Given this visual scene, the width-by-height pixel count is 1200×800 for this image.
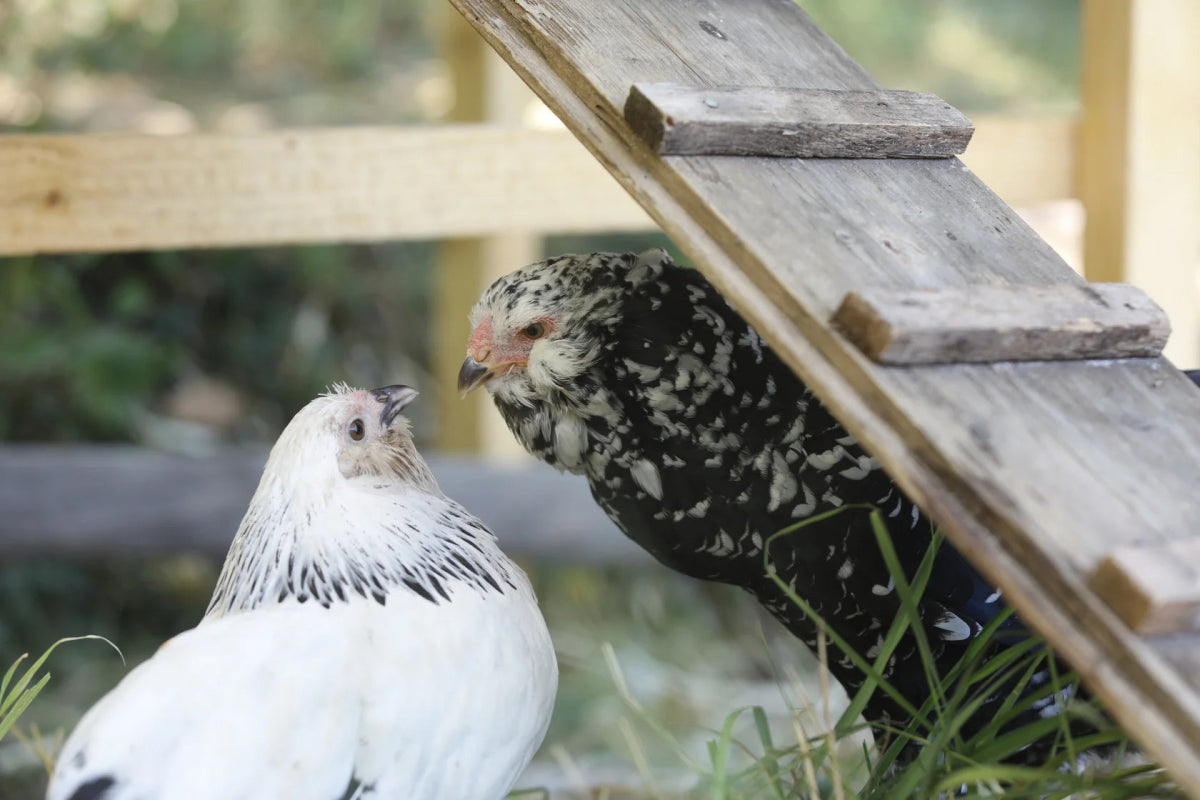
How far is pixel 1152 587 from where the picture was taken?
2.81 ft

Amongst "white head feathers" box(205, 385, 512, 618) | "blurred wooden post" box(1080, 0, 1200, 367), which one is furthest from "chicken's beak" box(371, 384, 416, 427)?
"blurred wooden post" box(1080, 0, 1200, 367)

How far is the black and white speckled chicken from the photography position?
1.46m

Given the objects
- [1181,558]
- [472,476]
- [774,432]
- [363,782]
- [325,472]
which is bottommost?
[472,476]

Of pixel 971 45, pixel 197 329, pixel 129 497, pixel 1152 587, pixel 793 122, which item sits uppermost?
pixel 793 122

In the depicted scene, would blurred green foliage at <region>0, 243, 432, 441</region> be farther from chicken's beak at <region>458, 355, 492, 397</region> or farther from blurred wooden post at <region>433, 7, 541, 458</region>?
chicken's beak at <region>458, 355, 492, 397</region>

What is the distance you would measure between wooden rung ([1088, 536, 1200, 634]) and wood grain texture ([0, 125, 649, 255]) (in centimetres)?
148

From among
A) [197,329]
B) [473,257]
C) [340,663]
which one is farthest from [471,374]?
[197,329]

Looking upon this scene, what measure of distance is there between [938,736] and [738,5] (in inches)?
36.1

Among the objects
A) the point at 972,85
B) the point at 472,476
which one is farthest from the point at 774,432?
the point at 972,85

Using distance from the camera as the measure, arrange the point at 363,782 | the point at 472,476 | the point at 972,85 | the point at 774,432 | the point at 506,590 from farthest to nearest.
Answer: the point at 972,85
the point at 472,476
the point at 774,432
the point at 506,590
the point at 363,782

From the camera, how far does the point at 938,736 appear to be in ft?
4.05

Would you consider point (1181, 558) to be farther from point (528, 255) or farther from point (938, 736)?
point (528, 255)

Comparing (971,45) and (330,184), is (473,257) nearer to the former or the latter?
(330,184)

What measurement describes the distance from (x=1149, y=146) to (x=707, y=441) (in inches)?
50.9
